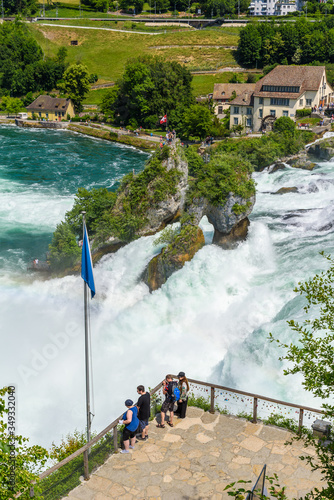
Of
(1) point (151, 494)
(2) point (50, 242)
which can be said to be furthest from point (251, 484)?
(2) point (50, 242)

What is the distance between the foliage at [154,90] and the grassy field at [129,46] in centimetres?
3577

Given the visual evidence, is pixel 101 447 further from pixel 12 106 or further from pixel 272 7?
pixel 272 7

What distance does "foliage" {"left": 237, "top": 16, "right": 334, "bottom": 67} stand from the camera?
410 feet

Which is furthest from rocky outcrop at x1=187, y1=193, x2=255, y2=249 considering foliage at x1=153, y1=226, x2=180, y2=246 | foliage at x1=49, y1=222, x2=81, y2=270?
foliage at x1=49, y1=222, x2=81, y2=270

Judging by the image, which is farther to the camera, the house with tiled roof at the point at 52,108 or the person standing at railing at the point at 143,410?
the house with tiled roof at the point at 52,108

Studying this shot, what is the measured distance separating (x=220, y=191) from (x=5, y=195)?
30.8 meters

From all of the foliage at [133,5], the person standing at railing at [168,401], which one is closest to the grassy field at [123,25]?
the foliage at [133,5]

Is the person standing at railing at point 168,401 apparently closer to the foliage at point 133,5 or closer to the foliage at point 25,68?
the foliage at point 25,68

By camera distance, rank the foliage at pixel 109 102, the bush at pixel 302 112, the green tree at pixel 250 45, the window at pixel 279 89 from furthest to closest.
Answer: the green tree at pixel 250 45, the foliage at pixel 109 102, the window at pixel 279 89, the bush at pixel 302 112

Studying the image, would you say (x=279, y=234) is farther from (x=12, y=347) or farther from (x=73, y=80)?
(x=73, y=80)

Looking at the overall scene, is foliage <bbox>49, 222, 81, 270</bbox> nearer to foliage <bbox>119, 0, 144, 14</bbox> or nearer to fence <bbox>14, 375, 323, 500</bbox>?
fence <bbox>14, 375, 323, 500</bbox>

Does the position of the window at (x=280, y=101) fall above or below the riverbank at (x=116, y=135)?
above

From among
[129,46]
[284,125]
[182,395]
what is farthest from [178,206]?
[129,46]

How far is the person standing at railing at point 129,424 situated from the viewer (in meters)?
18.0
